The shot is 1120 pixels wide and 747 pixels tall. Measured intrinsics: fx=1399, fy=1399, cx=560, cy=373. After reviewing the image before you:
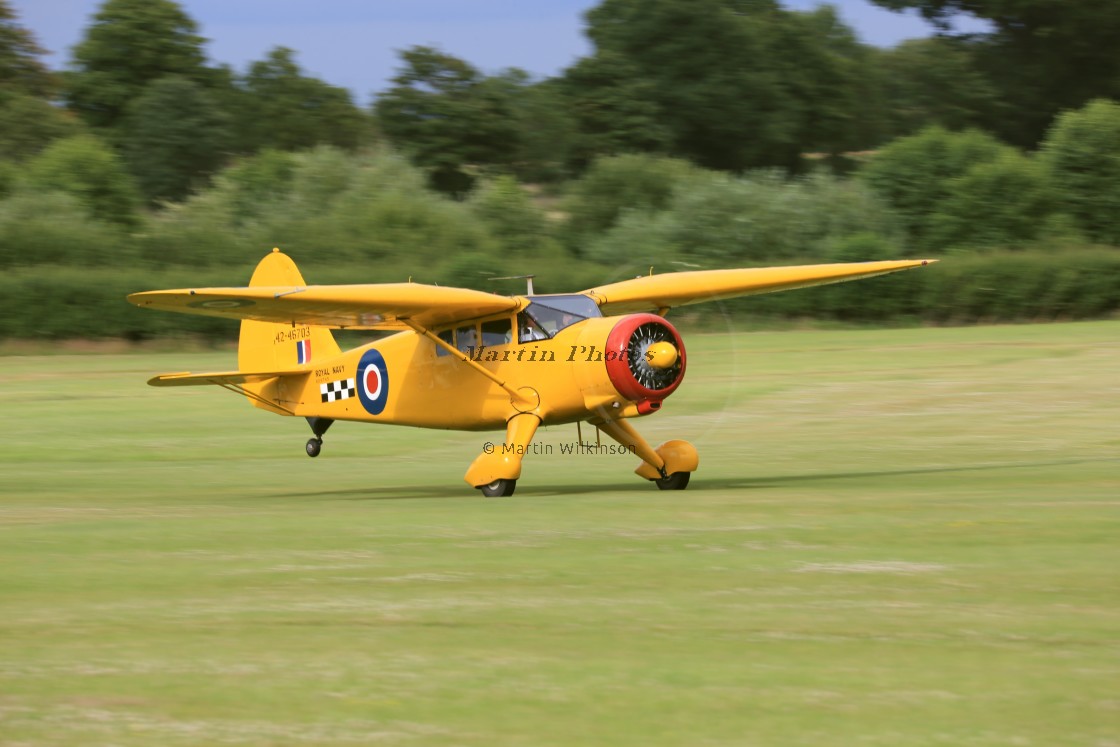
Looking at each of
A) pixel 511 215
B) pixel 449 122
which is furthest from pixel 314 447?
pixel 449 122

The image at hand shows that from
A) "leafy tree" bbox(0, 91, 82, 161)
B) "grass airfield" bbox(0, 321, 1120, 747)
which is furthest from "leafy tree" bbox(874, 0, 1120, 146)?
"grass airfield" bbox(0, 321, 1120, 747)

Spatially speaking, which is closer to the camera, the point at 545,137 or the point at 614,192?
the point at 614,192

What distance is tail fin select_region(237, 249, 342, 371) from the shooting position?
17.4 metres

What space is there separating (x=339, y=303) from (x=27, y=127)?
252 feet

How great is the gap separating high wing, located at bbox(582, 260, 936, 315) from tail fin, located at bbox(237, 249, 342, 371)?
12.9ft

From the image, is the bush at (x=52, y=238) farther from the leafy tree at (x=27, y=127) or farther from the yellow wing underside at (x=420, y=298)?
the yellow wing underside at (x=420, y=298)

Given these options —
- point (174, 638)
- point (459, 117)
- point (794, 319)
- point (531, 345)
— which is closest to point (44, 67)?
point (459, 117)

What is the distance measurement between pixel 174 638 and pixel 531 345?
753 cm

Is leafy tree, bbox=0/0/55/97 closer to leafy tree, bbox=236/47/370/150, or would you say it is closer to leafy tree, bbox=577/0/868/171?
leafy tree, bbox=236/47/370/150

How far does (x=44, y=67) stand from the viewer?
99.9m

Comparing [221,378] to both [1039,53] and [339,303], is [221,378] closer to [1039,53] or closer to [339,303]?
[339,303]

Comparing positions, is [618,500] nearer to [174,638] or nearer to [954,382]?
[174,638]

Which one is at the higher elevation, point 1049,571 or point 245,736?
point 1049,571

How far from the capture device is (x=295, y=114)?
95375 millimetres
